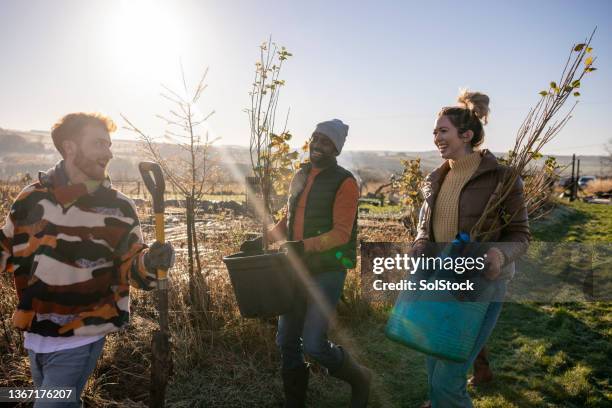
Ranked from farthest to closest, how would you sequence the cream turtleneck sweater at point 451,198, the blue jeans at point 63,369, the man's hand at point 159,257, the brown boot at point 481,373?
the brown boot at point 481,373, the cream turtleneck sweater at point 451,198, the man's hand at point 159,257, the blue jeans at point 63,369

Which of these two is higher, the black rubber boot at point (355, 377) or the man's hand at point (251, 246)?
the man's hand at point (251, 246)

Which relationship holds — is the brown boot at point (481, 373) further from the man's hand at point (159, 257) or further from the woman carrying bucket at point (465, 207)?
the man's hand at point (159, 257)

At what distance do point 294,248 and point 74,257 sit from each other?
1146 millimetres

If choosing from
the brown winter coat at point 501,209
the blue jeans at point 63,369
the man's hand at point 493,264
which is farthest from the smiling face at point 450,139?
the blue jeans at point 63,369

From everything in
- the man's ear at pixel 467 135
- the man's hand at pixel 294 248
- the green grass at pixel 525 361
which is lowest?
the green grass at pixel 525 361

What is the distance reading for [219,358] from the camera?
12.2ft

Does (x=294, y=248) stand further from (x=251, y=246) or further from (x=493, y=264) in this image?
(x=493, y=264)

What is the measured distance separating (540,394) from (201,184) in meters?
3.53

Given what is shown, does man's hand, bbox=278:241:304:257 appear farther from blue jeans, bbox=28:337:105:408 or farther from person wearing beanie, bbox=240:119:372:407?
blue jeans, bbox=28:337:105:408

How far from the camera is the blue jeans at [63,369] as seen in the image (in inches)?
76.1

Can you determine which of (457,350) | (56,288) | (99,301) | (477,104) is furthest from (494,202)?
(56,288)

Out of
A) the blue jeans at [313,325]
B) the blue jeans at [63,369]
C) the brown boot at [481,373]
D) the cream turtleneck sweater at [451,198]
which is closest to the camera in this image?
the blue jeans at [63,369]

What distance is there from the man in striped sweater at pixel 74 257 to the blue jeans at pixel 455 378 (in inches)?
55.1

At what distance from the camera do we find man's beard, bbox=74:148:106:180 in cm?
214
